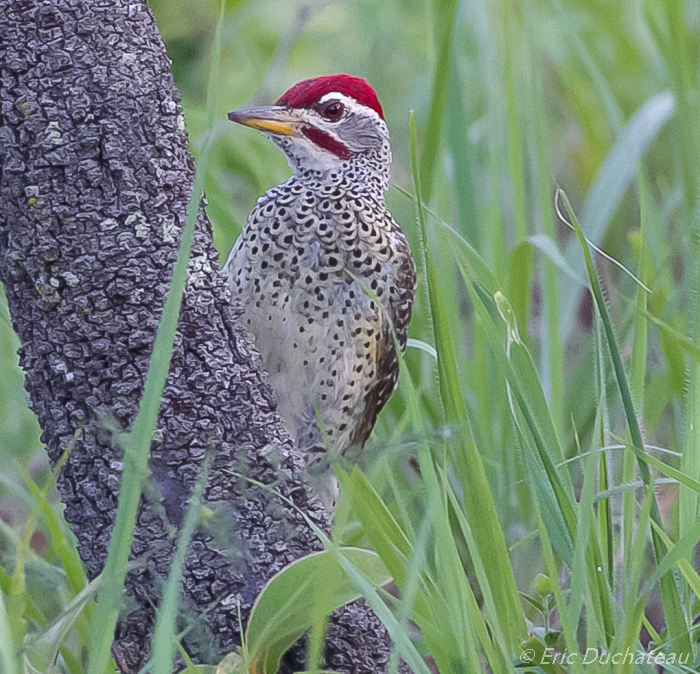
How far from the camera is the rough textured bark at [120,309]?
1.84m

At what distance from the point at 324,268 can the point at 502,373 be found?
0.84m

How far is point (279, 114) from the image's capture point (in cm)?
270

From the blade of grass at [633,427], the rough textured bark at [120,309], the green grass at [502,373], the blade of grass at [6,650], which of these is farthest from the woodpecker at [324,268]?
the blade of grass at [6,650]

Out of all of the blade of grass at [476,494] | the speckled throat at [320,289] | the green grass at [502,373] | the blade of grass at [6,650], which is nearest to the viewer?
the blade of grass at [6,650]

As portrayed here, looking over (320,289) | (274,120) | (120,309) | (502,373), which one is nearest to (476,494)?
(502,373)

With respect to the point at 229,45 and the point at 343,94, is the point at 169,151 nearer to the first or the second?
the point at 343,94

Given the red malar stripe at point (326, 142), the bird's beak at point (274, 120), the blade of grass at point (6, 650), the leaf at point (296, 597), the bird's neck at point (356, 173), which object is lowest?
the leaf at point (296, 597)

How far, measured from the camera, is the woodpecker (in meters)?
2.62

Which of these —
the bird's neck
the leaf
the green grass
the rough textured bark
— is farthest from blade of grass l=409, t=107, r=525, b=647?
the bird's neck

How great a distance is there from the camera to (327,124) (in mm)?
2773

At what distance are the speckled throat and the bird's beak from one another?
0.43 feet

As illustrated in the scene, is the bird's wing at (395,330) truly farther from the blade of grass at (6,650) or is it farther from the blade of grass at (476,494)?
the blade of grass at (6,650)

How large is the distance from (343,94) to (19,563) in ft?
5.61

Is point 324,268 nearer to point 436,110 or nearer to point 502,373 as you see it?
point 436,110
